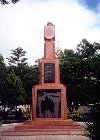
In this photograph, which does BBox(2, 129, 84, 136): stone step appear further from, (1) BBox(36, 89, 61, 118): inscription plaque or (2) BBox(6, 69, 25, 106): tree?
(2) BBox(6, 69, 25, 106): tree

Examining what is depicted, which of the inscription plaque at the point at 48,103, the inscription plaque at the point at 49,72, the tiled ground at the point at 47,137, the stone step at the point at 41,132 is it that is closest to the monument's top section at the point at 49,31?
the inscription plaque at the point at 49,72

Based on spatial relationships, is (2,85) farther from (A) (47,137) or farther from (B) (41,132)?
(A) (47,137)

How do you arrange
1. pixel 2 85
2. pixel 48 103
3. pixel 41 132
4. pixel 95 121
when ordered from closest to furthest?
pixel 95 121
pixel 41 132
pixel 48 103
pixel 2 85

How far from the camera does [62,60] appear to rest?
53438 millimetres

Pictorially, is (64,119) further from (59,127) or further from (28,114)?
(28,114)

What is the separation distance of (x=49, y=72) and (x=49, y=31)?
3.84m

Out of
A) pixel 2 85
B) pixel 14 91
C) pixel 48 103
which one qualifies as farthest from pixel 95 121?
pixel 14 91

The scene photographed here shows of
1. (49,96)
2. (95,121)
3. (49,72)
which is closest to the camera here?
(95,121)

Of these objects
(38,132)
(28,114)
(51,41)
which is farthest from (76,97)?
(38,132)

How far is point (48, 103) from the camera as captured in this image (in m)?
27.3

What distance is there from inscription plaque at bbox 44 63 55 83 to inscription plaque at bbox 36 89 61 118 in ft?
3.20

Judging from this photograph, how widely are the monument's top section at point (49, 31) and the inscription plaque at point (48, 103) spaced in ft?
16.1

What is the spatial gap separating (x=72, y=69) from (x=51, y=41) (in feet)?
72.2

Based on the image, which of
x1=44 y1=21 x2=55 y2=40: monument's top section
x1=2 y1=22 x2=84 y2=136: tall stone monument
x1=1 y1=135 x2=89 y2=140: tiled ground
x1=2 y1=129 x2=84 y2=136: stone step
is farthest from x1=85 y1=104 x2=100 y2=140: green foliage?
x1=44 y1=21 x2=55 y2=40: monument's top section
